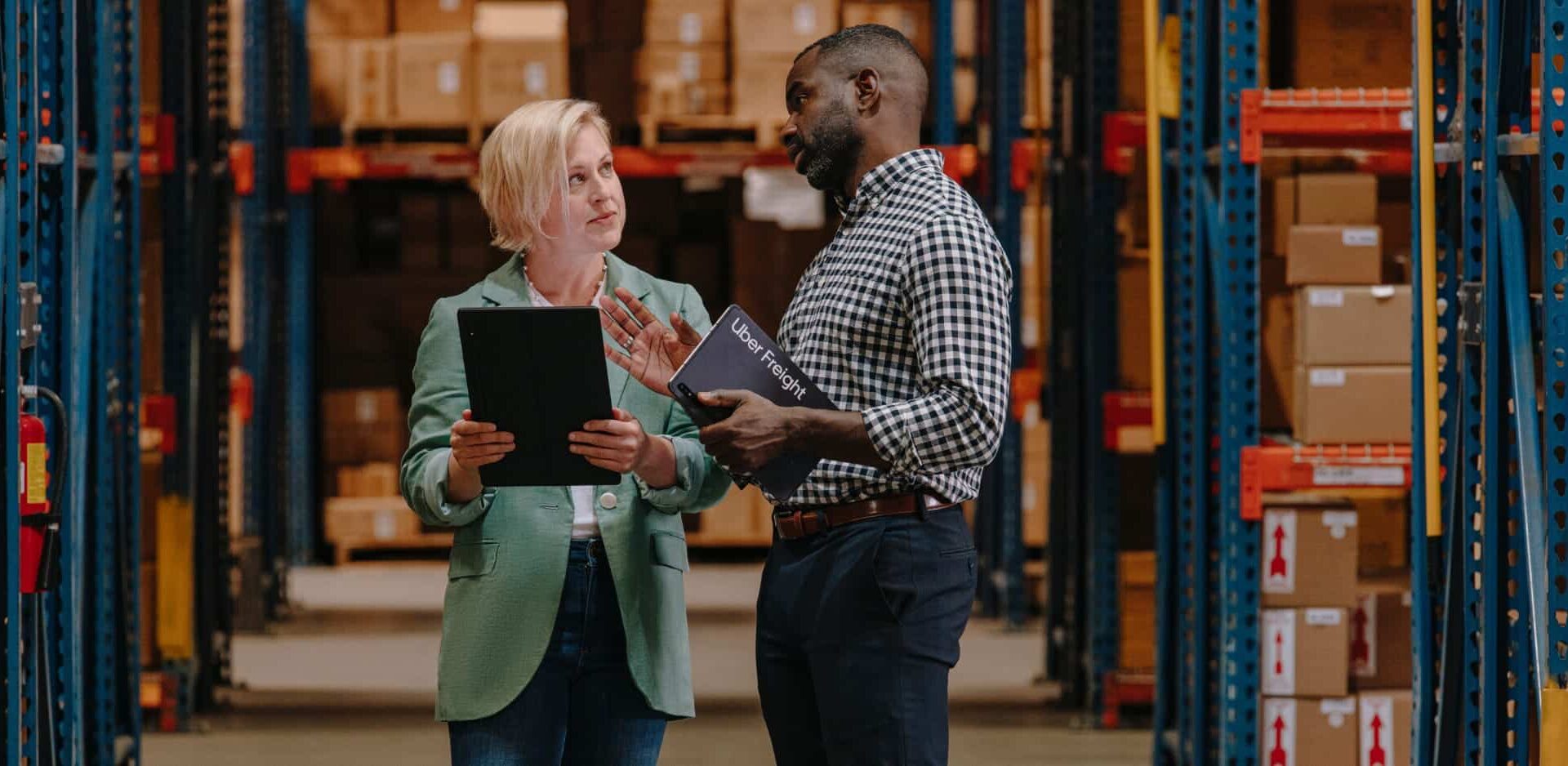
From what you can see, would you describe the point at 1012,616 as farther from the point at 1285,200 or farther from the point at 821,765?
the point at 821,765

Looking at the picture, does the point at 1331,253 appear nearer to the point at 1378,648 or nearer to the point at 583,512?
the point at 1378,648

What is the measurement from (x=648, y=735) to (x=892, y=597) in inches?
18.7

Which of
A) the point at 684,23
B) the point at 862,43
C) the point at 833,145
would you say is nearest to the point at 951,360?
the point at 833,145

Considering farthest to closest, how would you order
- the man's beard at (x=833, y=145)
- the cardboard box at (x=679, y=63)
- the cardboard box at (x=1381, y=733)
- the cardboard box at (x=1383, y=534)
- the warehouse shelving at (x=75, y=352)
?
the cardboard box at (x=679, y=63) → the cardboard box at (x=1383, y=534) → the cardboard box at (x=1381, y=733) → the warehouse shelving at (x=75, y=352) → the man's beard at (x=833, y=145)

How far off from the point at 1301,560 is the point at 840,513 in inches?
110

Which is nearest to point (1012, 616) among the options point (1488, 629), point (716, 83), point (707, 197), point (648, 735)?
point (716, 83)

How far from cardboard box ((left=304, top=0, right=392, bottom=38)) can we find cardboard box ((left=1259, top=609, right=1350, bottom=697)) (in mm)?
6282

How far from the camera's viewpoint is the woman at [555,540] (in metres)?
3.03

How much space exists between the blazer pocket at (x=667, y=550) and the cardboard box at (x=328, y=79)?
7.46 m

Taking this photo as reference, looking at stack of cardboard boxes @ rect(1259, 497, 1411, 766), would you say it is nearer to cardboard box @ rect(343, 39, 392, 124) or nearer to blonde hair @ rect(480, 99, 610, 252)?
blonde hair @ rect(480, 99, 610, 252)

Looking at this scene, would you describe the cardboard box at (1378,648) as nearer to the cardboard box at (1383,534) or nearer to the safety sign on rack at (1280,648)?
the safety sign on rack at (1280,648)

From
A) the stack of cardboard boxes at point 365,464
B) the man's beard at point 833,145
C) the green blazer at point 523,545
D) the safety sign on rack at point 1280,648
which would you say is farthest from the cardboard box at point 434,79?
the man's beard at point 833,145

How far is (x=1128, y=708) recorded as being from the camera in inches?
280

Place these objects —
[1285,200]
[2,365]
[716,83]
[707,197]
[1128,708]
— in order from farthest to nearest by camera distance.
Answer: [707,197], [716,83], [1128,708], [1285,200], [2,365]
